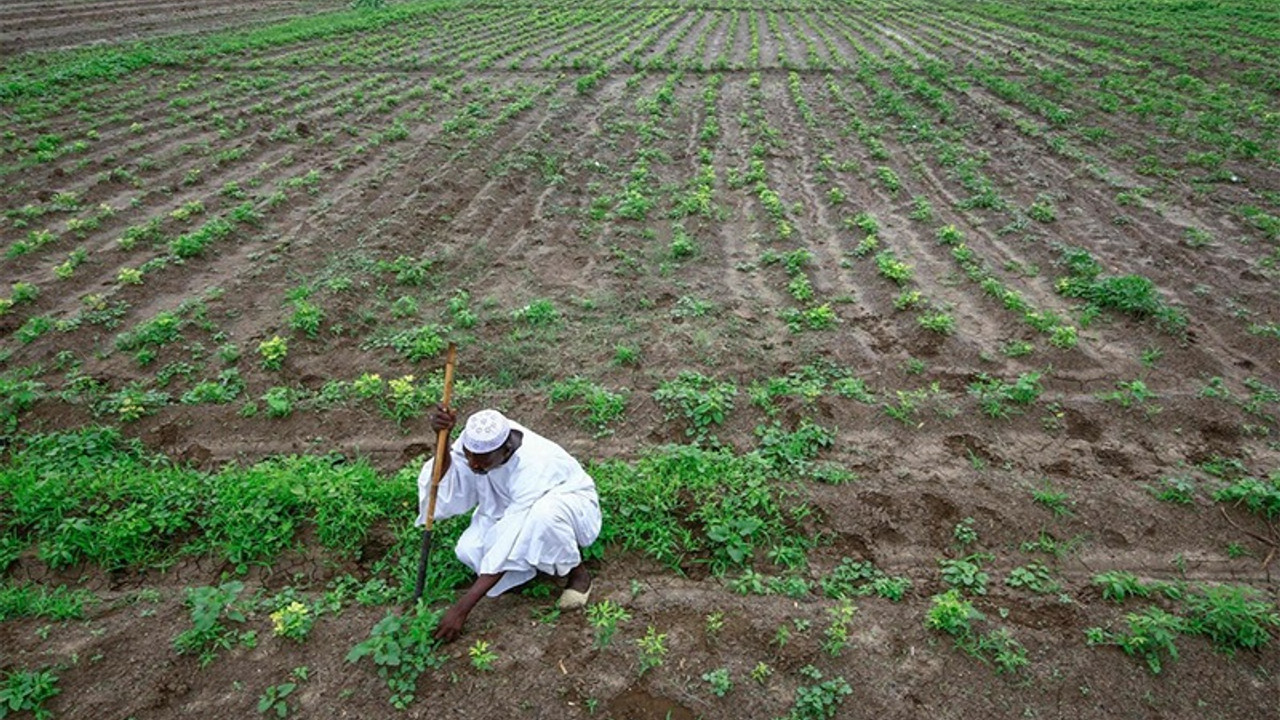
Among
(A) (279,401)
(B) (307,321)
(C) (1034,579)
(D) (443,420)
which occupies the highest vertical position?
(D) (443,420)

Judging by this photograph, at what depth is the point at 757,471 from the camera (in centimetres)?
538

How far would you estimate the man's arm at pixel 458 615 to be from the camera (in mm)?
4062

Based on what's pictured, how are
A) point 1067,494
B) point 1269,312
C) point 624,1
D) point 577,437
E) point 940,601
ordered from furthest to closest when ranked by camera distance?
point 624,1 < point 1269,312 < point 577,437 < point 1067,494 < point 940,601

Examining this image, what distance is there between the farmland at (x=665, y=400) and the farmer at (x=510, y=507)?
225 mm

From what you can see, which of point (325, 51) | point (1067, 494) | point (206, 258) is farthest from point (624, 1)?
point (1067, 494)

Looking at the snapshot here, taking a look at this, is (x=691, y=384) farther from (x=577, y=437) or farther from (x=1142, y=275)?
(x=1142, y=275)

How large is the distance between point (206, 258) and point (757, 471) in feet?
23.4

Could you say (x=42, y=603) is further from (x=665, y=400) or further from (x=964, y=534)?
(x=964, y=534)

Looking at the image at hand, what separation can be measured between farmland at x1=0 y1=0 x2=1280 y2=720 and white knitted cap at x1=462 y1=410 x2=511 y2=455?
104 centimetres

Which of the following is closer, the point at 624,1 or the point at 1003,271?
the point at 1003,271

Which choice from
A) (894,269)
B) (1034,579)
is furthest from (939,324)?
(1034,579)

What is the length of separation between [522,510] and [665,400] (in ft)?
6.97

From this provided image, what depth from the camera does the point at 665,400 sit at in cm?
614

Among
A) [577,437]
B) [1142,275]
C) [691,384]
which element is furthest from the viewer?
[1142,275]
